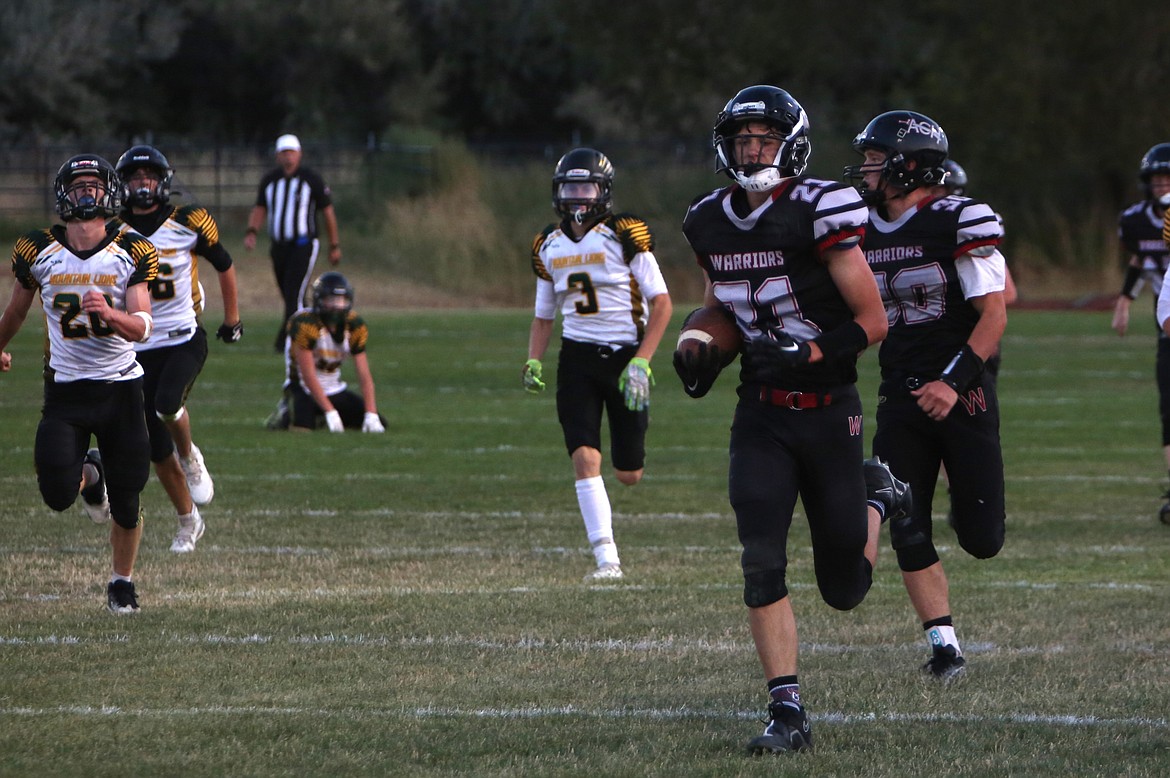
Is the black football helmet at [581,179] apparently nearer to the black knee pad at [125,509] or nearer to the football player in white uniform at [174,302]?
the football player in white uniform at [174,302]

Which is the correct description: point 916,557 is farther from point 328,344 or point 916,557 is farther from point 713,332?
point 328,344

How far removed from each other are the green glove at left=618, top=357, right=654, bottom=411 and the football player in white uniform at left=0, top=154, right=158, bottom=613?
201 cm

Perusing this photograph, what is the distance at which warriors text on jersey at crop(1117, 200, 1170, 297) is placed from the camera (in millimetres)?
10492

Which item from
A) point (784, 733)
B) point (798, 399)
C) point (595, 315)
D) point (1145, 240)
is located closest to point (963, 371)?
point (798, 399)

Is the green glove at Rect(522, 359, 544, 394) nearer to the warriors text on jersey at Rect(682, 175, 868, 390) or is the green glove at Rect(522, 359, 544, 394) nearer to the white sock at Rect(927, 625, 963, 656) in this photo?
the white sock at Rect(927, 625, 963, 656)

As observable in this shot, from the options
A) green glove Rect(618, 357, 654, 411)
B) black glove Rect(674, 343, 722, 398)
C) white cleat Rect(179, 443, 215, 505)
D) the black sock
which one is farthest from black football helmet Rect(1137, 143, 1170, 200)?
the black sock

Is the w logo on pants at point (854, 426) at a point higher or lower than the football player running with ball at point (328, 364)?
higher

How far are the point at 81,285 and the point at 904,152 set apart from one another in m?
3.12

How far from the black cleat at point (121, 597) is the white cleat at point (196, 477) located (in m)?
2.01

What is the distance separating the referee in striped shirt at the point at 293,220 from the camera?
645 inches

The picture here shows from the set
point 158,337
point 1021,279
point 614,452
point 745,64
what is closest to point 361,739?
point 614,452

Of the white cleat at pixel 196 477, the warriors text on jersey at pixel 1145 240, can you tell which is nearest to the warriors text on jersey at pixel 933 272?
the white cleat at pixel 196 477

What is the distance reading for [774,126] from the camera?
191 inches

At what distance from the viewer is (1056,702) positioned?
5.33 metres
